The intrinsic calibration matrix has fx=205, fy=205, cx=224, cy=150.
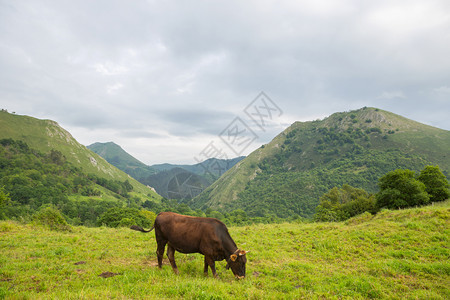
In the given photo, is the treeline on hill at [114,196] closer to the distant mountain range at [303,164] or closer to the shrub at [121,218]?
the shrub at [121,218]

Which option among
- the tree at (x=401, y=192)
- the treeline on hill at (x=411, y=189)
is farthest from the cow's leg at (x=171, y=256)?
the tree at (x=401, y=192)

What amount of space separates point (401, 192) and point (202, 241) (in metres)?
35.8

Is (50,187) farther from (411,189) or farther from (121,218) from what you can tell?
(411,189)

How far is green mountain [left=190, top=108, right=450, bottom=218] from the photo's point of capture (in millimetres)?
124875

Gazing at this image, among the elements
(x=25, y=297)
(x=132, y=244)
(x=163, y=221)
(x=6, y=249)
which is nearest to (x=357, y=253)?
(x=163, y=221)

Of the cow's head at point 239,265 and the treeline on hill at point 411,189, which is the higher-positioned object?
the treeline on hill at point 411,189

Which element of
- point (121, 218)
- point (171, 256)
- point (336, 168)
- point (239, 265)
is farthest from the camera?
point (336, 168)

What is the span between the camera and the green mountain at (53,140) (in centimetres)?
15850

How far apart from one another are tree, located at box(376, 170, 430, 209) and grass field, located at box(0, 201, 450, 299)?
18.0 metres

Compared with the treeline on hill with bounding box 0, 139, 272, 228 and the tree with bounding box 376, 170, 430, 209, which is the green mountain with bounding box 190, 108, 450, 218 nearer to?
the treeline on hill with bounding box 0, 139, 272, 228

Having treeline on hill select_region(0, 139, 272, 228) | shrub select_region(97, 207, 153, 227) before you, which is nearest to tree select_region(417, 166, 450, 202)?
treeline on hill select_region(0, 139, 272, 228)

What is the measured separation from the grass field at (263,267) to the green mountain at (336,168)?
356ft

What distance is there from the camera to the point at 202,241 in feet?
27.8

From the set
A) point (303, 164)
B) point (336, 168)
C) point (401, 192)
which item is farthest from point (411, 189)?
point (303, 164)
